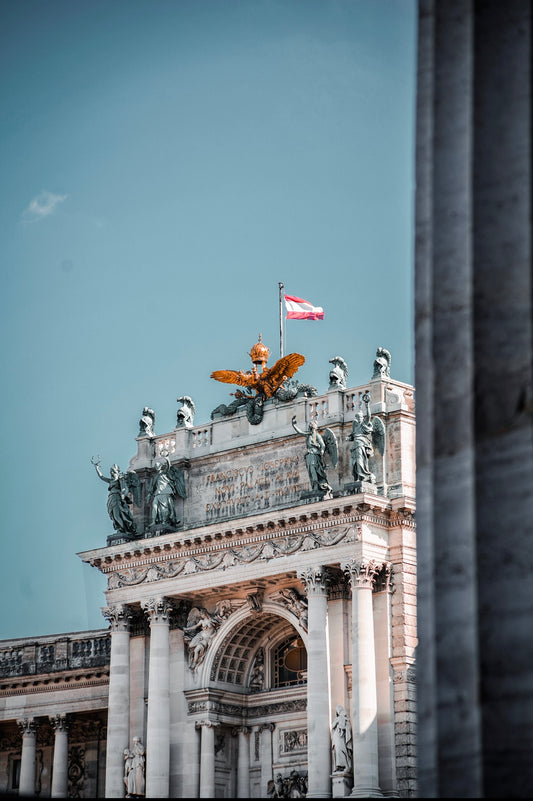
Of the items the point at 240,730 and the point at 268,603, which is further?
the point at 240,730

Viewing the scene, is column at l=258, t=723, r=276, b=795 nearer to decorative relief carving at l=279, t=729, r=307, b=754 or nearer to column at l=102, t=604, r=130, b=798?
decorative relief carving at l=279, t=729, r=307, b=754

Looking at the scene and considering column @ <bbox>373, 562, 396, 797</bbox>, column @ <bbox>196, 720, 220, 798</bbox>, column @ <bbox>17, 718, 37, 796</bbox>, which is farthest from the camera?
column @ <bbox>17, 718, 37, 796</bbox>

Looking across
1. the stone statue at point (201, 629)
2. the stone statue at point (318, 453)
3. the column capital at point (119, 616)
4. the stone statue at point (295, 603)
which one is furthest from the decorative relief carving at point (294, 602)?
the column capital at point (119, 616)

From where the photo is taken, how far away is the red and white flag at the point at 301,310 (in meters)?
51.1

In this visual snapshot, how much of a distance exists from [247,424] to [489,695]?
1608 inches

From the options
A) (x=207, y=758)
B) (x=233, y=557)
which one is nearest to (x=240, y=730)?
(x=207, y=758)

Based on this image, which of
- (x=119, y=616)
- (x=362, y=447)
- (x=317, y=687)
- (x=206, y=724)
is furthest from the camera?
(x=119, y=616)

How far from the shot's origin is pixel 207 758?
48500 millimetres

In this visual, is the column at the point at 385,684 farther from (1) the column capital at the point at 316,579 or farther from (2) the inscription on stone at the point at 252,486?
(2) the inscription on stone at the point at 252,486

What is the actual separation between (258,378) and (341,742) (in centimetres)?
1382

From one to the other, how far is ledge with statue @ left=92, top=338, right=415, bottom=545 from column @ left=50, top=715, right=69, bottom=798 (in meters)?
8.96

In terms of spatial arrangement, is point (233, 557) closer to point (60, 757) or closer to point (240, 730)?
point (240, 730)

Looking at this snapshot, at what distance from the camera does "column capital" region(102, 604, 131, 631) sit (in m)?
50.8

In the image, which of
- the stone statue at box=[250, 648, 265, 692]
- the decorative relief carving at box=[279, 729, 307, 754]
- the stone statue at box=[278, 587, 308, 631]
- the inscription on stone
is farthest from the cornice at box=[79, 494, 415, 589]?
the decorative relief carving at box=[279, 729, 307, 754]
